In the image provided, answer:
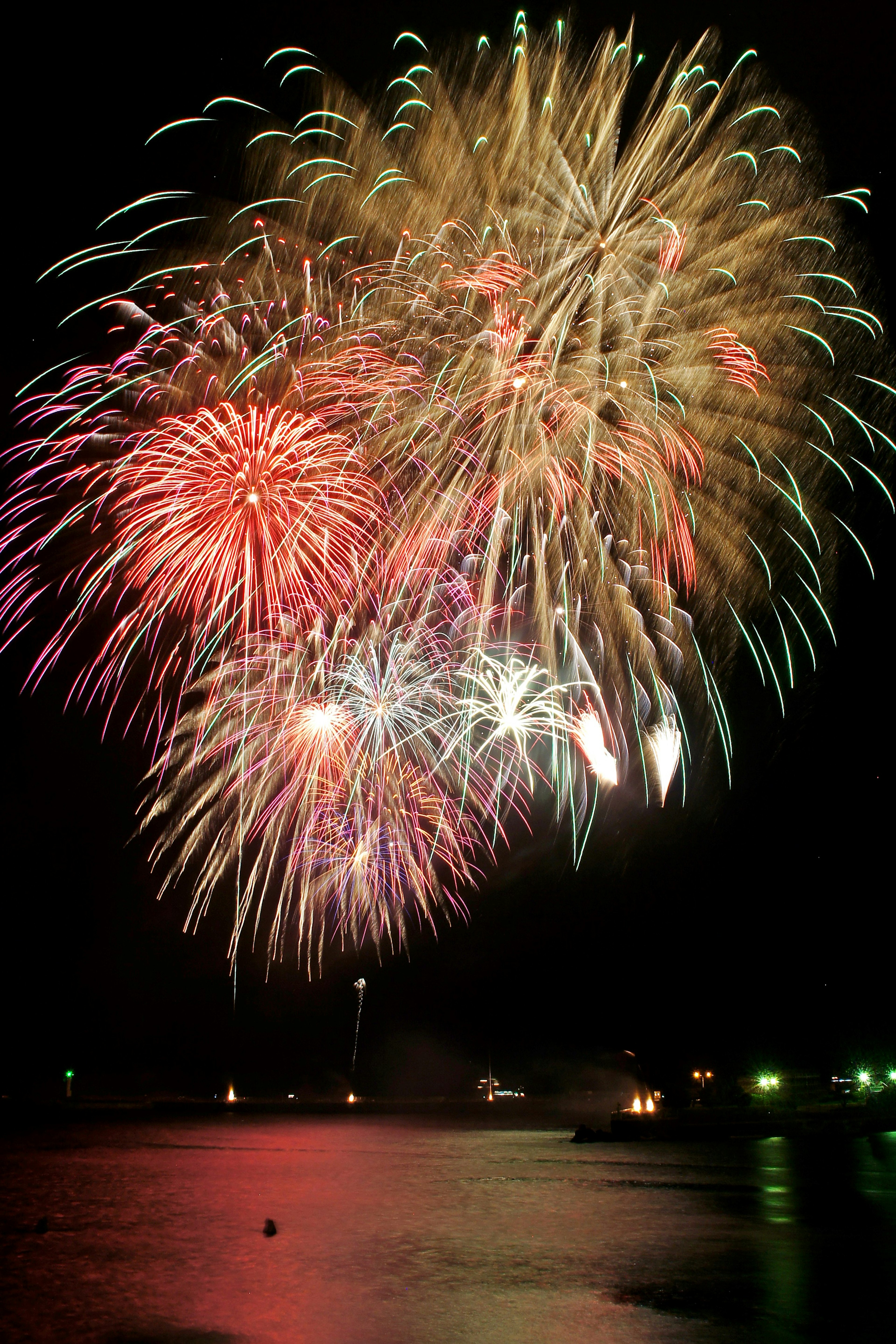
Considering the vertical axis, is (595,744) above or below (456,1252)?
above

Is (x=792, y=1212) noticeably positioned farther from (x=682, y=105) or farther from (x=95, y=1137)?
(x=95, y=1137)

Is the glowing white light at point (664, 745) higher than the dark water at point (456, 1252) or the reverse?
higher

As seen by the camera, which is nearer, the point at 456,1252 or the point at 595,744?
the point at 456,1252

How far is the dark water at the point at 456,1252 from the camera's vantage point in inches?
344

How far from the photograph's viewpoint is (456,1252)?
12.8m

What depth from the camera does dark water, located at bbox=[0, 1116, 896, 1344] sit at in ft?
28.7

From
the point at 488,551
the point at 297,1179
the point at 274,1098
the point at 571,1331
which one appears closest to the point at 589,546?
the point at 488,551

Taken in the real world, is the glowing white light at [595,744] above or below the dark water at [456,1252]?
above

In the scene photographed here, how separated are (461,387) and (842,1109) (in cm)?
3802

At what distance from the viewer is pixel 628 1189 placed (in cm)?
2108

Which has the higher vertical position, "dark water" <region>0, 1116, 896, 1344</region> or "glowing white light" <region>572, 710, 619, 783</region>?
"glowing white light" <region>572, 710, 619, 783</region>

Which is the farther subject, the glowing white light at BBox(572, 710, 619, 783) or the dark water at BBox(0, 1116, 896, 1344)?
the glowing white light at BBox(572, 710, 619, 783)

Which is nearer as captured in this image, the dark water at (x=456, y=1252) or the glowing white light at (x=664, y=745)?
the dark water at (x=456, y=1252)

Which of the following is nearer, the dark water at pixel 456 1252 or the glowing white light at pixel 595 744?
the dark water at pixel 456 1252
